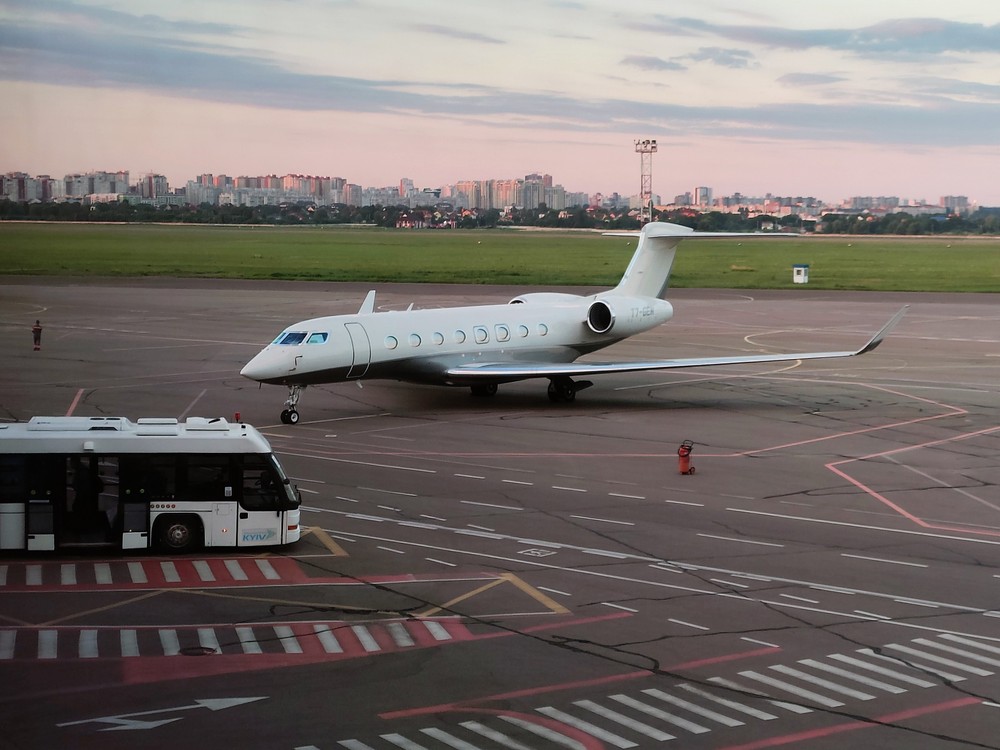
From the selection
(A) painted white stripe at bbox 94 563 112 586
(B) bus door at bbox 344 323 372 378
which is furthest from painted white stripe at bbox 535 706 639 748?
(B) bus door at bbox 344 323 372 378

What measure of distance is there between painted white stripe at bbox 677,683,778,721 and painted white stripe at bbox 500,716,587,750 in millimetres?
2292

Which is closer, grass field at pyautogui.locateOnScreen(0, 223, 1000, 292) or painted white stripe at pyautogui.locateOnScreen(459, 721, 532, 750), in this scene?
painted white stripe at pyautogui.locateOnScreen(459, 721, 532, 750)

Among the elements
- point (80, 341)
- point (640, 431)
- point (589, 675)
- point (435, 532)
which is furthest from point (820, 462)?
point (80, 341)

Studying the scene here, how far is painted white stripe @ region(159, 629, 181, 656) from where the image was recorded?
17500mm

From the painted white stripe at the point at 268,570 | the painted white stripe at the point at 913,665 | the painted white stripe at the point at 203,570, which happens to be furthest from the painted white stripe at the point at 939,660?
the painted white stripe at the point at 203,570

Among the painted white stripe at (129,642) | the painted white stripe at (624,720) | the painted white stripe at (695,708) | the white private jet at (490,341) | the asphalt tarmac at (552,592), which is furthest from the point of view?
the white private jet at (490,341)

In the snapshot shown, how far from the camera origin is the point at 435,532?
2483cm

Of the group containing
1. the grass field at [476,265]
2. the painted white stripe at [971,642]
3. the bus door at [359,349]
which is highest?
the grass field at [476,265]

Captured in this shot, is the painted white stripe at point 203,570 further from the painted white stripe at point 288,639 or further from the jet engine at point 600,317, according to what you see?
the jet engine at point 600,317

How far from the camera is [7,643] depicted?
17.8 metres

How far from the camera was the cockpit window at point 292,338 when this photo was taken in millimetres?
37250

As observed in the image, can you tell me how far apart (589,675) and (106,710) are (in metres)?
6.03

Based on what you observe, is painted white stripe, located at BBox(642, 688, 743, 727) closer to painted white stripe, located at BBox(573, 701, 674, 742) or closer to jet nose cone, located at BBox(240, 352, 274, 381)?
painted white stripe, located at BBox(573, 701, 674, 742)

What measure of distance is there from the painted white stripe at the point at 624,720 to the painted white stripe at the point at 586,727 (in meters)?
0.31
